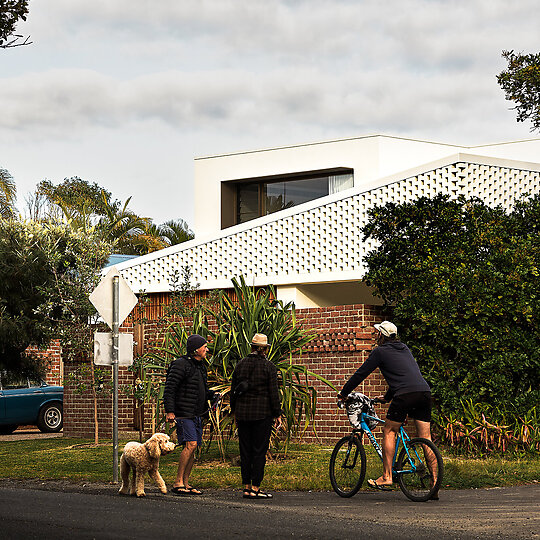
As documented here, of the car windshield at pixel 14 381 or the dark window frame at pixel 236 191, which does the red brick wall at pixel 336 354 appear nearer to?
the car windshield at pixel 14 381

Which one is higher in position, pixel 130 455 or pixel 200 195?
pixel 200 195

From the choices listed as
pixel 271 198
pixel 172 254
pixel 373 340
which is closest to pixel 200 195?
pixel 271 198

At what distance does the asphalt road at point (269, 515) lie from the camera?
8633 mm

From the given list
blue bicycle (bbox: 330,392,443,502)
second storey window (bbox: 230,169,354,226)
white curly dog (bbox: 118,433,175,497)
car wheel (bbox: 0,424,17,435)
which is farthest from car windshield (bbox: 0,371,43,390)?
blue bicycle (bbox: 330,392,443,502)

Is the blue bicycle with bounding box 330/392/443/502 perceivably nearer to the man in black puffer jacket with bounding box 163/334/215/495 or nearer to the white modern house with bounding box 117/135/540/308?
the man in black puffer jacket with bounding box 163/334/215/495

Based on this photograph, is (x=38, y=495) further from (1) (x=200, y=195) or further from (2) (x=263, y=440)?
(1) (x=200, y=195)

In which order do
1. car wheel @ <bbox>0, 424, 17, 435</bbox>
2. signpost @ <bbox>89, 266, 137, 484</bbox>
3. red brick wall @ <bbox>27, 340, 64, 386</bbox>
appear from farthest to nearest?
1. red brick wall @ <bbox>27, 340, 64, 386</bbox>
2. car wheel @ <bbox>0, 424, 17, 435</bbox>
3. signpost @ <bbox>89, 266, 137, 484</bbox>

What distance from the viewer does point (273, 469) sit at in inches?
543

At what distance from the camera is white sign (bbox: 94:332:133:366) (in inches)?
521

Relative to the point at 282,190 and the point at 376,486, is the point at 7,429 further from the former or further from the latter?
the point at 376,486

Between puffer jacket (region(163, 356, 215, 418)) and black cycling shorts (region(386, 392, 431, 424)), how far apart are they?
2201 millimetres

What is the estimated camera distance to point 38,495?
11.6 meters

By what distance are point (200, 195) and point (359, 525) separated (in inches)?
841

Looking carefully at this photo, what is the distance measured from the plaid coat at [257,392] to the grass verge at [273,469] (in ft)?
4.32
